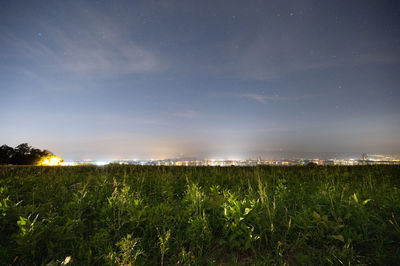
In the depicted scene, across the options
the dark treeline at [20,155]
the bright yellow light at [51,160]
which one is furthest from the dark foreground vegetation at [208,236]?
the dark treeline at [20,155]

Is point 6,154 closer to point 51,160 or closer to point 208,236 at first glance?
point 51,160

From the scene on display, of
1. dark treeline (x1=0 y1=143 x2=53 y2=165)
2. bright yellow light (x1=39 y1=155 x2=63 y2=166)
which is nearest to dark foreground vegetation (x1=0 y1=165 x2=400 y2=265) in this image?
bright yellow light (x1=39 y1=155 x2=63 y2=166)

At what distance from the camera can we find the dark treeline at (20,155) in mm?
21453

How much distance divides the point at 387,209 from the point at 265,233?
8.90 ft

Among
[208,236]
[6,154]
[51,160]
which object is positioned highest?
[6,154]

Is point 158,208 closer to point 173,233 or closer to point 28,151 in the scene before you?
point 173,233

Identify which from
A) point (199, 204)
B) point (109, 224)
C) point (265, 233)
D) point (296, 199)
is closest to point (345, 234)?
point (265, 233)

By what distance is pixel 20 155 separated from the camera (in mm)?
22062

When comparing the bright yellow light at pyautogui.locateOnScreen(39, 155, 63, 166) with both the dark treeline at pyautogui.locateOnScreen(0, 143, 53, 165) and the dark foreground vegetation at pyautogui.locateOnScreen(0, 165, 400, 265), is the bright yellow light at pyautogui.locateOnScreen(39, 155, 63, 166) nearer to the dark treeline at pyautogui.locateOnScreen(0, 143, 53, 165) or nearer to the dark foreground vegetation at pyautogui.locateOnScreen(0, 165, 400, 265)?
the dark treeline at pyautogui.locateOnScreen(0, 143, 53, 165)

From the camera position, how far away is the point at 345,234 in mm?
3422

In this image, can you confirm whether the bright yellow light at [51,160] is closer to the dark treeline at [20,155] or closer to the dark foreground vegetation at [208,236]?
the dark treeline at [20,155]

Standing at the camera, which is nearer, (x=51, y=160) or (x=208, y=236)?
(x=208, y=236)

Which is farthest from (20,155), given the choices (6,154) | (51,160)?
(51,160)

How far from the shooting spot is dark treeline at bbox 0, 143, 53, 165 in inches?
845
